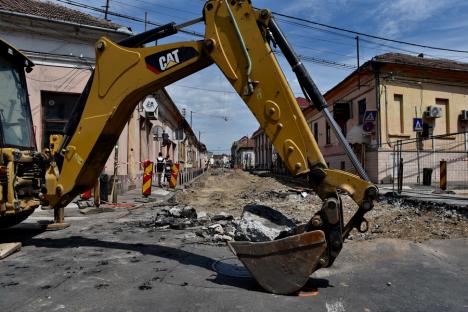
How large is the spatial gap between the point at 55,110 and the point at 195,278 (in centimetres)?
1222

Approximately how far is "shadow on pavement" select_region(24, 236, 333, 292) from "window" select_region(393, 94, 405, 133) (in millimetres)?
18734

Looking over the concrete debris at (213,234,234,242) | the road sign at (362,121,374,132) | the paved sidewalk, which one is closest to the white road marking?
the concrete debris at (213,234,234,242)

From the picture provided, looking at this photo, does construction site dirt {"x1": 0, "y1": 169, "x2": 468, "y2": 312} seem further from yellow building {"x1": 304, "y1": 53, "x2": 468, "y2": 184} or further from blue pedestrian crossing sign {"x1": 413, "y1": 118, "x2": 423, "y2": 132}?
blue pedestrian crossing sign {"x1": 413, "y1": 118, "x2": 423, "y2": 132}

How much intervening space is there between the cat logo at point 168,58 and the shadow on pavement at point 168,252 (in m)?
2.51

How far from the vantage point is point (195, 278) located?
4.87m

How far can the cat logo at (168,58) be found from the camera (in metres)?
5.09

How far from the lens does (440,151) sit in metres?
22.1

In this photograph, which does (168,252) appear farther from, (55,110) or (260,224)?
(55,110)

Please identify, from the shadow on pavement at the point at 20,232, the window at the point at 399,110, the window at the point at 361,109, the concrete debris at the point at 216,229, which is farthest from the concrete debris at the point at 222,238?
the window at the point at 361,109

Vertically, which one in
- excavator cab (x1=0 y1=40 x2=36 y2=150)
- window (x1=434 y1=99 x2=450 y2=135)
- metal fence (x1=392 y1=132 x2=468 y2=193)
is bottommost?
metal fence (x1=392 y1=132 x2=468 y2=193)

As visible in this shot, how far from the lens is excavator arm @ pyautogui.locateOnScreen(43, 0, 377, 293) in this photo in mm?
4234

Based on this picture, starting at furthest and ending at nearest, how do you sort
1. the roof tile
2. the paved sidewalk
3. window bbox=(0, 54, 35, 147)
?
the roof tile < the paved sidewalk < window bbox=(0, 54, 35, 147)

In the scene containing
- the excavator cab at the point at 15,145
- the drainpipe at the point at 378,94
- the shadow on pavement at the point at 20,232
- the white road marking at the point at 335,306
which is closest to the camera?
the white road marking at the point at 335,306

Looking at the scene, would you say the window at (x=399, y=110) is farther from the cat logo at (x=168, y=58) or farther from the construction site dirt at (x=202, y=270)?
the cat logo at (x=168, y=58)
